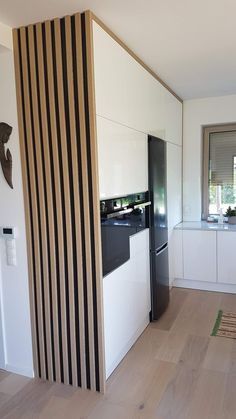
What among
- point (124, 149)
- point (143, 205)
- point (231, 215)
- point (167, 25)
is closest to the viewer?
point (167, 25)

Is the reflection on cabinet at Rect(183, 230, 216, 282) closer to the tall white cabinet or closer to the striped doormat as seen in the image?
the striped doormat

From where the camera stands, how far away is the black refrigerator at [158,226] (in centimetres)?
304

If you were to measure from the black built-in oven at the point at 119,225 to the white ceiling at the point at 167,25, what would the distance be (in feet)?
3.89

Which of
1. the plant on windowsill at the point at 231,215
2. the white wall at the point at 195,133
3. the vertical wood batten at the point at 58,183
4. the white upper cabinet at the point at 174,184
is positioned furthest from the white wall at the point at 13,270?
the plant on windowsill at the point at 231,215

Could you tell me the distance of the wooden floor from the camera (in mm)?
2008

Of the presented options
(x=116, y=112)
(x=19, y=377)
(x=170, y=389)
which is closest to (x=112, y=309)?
(x=170, y=389)

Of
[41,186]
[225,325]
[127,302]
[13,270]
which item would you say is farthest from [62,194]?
[225,325]

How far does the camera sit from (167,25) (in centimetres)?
216

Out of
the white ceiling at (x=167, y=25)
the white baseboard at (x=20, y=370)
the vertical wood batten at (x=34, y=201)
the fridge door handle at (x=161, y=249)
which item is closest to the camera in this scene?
the white ceiling at (x=167, y=25)

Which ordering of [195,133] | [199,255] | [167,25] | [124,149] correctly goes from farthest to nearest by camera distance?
[195,133] < [199,255] < [124,149] < [167,25]

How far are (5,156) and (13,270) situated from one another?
0.83m

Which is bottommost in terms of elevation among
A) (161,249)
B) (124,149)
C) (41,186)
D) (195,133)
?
(161,249)

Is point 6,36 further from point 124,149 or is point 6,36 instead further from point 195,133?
point 195,133

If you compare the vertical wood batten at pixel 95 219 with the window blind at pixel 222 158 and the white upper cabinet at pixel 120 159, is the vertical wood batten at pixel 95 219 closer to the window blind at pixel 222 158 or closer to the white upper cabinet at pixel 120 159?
the white upper cabinet at pixel 120 159
